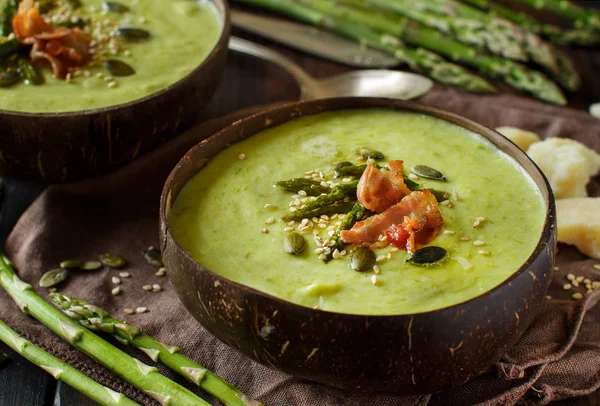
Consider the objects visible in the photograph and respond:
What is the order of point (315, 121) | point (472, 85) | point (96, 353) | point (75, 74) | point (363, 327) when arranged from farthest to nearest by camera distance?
point (472, 85)
point (75, 74)
point (315, 121)
point (96, 353)
point (363, 327)

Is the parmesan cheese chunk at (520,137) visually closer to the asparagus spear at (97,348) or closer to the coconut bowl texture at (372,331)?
the coconut bowl texture at (372,331)

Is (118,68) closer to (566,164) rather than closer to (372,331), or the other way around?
(372,331)

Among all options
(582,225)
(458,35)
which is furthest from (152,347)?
(458,35)

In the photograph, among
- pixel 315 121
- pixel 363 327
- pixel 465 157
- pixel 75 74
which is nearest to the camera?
pixel 363 327

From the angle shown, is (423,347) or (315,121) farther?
(315,121)

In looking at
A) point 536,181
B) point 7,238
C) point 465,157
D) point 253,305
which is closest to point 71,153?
point 7,238

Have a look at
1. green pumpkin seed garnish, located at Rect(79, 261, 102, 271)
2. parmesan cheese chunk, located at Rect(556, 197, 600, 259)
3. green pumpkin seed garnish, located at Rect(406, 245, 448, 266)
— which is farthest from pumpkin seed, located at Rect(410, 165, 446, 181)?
green pumpkin seed garnish, located at Rect(79, 261, 102, 271)

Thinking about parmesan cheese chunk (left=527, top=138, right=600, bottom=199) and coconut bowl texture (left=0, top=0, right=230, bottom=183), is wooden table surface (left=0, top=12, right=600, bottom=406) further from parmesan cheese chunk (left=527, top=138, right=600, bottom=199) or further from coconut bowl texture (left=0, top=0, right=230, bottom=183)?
parmesan cheese chunk (left=527, top=138, right=600, bottom=199)

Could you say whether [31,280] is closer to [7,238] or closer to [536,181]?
[7,238]
